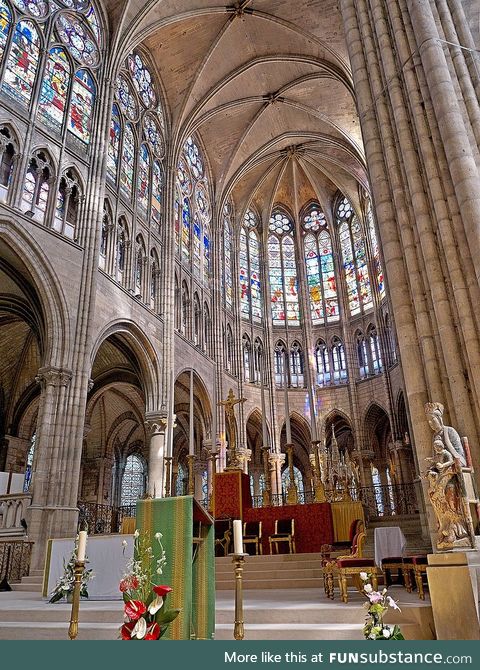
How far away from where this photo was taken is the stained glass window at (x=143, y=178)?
1758cm

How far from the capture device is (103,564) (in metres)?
7.33

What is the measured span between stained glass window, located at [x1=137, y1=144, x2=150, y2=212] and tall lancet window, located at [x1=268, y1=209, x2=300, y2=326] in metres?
11.0

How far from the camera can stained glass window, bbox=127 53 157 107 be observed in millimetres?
18688

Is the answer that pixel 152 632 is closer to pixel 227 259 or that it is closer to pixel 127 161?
pixel 127 161

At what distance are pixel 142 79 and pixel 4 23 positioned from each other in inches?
262

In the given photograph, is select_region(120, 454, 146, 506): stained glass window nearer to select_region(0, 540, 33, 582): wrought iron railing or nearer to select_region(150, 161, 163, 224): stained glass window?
select_region(150, 161, 163, 224): stained glass window

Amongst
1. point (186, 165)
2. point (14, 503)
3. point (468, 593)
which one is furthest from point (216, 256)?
point (468, 593)

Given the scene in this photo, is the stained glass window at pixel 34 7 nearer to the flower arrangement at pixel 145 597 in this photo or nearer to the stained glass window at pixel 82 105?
the stained glass window at pixel 82 105

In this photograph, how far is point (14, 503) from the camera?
11.4 m

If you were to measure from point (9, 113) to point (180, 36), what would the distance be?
31.5 ft

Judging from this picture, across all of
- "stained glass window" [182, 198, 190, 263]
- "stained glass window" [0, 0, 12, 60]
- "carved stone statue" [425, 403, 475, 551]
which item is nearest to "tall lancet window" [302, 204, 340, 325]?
"stained glass window" [182, 198, 190, 263]

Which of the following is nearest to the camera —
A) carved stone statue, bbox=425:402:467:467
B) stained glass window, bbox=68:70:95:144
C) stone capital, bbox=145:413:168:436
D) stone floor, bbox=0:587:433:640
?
stone floor, bbox=0:587:433:640

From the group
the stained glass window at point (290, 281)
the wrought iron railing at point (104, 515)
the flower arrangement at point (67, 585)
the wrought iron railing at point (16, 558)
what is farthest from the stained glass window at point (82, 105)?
the stained glass window at point (290, 281)

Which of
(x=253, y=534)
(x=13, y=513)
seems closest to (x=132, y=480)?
(x=13, y=513)
